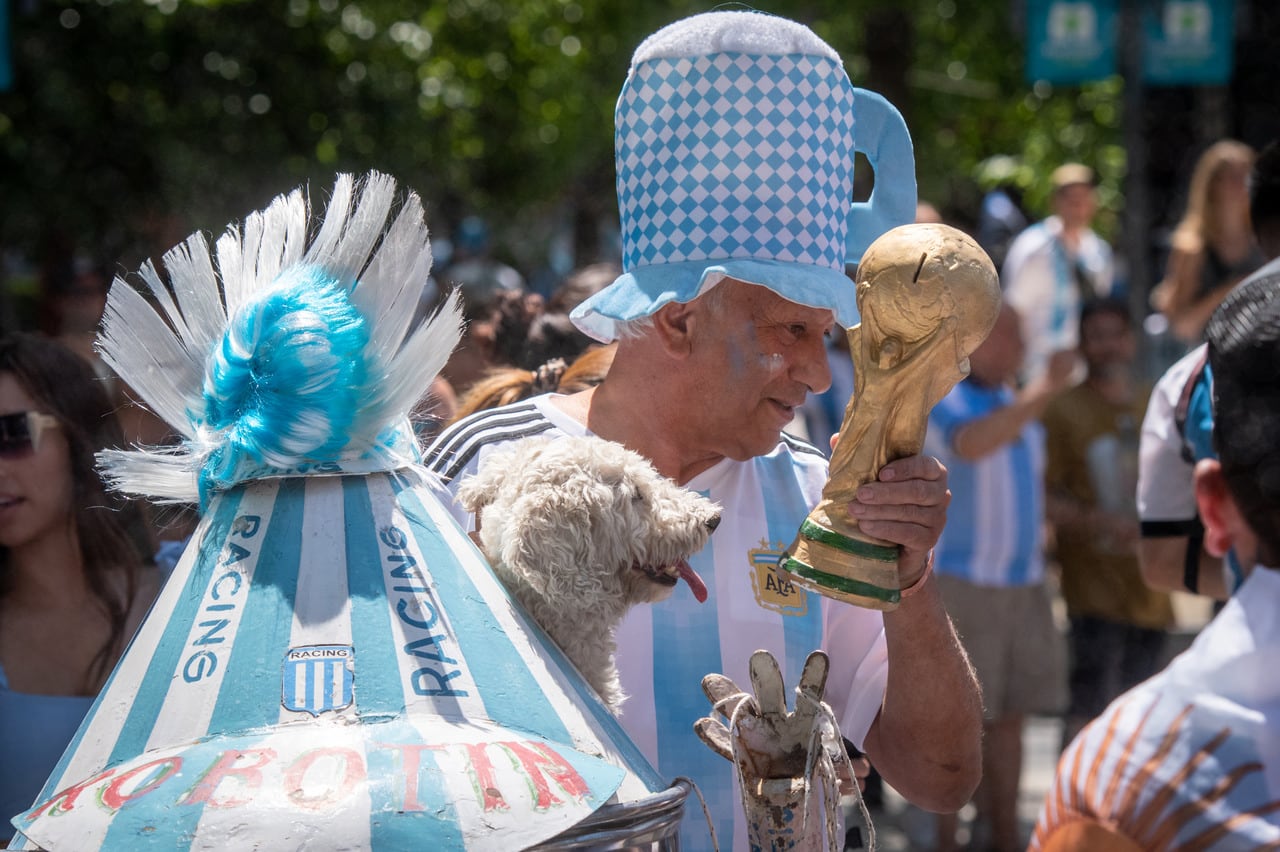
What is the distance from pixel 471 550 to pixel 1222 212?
575 cm

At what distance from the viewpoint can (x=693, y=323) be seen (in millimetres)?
2336

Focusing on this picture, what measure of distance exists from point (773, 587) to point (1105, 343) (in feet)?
15.4

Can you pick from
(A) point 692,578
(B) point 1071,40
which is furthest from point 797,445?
(B) point 1071,40

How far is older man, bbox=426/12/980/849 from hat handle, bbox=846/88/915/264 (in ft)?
0.39

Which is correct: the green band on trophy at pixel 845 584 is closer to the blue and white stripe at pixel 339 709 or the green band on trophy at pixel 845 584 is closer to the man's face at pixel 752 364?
the blue and white stripe at pixel 339 709

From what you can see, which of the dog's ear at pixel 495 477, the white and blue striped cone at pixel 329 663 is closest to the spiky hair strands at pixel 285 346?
the white and blue striped cone at pixel 329 663

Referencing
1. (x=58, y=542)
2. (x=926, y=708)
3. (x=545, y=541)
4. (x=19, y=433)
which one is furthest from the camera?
(x=58, y=542)

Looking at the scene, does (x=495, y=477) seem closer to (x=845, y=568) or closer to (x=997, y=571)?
(x=845, y=568)

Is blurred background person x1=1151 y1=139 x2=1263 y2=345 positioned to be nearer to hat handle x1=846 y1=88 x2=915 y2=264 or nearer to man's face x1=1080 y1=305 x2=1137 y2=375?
man's face x1=1080 y1=305 x2=1137 y2=375

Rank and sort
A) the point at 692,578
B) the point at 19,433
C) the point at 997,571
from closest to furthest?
the point at 692,578 → the point at 19,433 → the point at 997,571

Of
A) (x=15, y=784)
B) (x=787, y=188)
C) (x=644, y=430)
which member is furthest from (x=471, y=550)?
(x=15, y=784)

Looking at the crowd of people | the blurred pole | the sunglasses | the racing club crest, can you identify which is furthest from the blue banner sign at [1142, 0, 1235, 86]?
the racing club crest

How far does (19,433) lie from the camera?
3.14 meters

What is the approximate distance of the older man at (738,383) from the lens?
221cm
